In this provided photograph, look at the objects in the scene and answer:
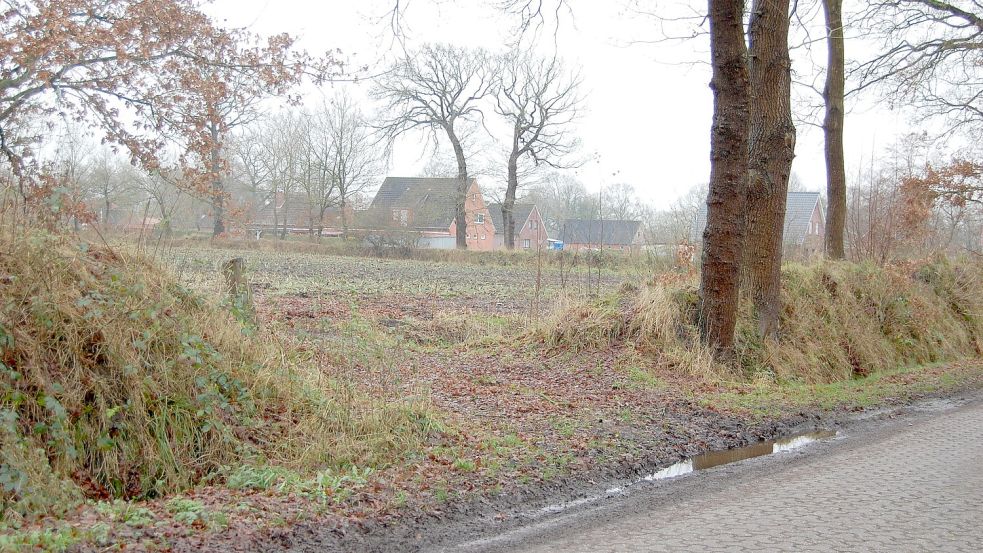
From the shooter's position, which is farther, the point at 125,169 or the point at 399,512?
the point at 125,169

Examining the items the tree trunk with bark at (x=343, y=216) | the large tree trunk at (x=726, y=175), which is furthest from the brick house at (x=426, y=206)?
the large tree trunk at (x=726, y=175)

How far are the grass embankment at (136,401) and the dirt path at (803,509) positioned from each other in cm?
205

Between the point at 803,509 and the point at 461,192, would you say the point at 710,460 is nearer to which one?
the point at 803,509

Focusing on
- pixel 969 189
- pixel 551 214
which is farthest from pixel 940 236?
pixel 551 214

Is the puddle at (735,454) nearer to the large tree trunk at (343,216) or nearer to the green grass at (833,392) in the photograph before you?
the green grass at (833,392)

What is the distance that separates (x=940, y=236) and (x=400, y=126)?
119 feet

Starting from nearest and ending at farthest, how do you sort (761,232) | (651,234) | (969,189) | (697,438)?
1. (697,438)
2. (761,232)
3. (651,234)
4. (969,189)

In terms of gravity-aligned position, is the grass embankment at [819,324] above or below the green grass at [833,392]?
above

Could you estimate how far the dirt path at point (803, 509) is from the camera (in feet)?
17.9

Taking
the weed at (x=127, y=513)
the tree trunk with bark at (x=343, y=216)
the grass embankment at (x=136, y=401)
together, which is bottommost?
the weed at (x=127, y=513)

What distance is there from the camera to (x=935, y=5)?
20.0 m

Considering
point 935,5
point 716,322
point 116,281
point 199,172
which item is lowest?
point 716,322

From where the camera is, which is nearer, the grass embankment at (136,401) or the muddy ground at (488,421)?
the muddy ground at (488,421)

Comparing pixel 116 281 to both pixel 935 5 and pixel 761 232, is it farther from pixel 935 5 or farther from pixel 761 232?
pixel 935 5
